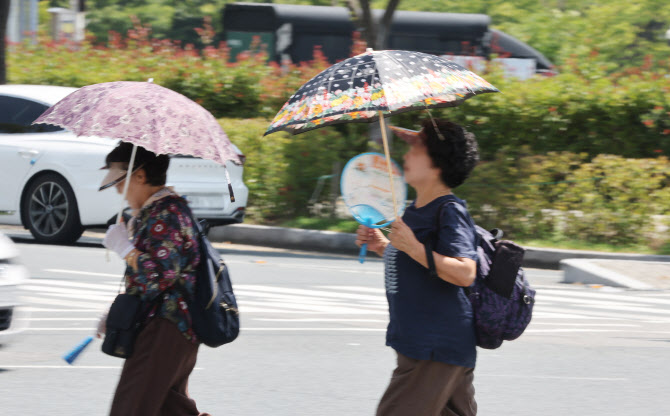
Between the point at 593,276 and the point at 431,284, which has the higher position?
the point at 431,284

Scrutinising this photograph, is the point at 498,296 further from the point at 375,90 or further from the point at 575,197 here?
the point at 575,197

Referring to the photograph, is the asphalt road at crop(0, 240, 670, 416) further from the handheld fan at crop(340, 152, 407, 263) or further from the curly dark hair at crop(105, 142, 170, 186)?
the handheld fan at crop(340, 152, 407, 263)

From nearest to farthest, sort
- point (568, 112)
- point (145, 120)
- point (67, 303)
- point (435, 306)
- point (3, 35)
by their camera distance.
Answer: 1. point (435, 306)
2. point (145, 120)
3. point (67, 303)
4. point (568, 112)
5. point (3, 35)

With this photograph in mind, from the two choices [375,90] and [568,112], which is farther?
[568,112]

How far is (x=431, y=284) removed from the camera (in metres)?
3.54

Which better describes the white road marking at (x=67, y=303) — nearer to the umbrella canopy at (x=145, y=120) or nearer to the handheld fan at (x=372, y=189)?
the umbrella canopy at (x=145, y=120)

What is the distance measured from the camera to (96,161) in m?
11.2

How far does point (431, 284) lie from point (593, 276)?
7876 millimetres

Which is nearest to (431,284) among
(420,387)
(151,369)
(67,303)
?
(420,387)

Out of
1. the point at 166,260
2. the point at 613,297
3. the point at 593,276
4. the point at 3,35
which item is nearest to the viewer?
the point at 166,260

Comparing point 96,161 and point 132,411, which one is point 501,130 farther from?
point 132,411

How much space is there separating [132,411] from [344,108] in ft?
4.35

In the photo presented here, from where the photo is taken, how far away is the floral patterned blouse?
12.1ft

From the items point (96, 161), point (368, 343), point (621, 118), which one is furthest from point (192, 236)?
point (621, 118)
